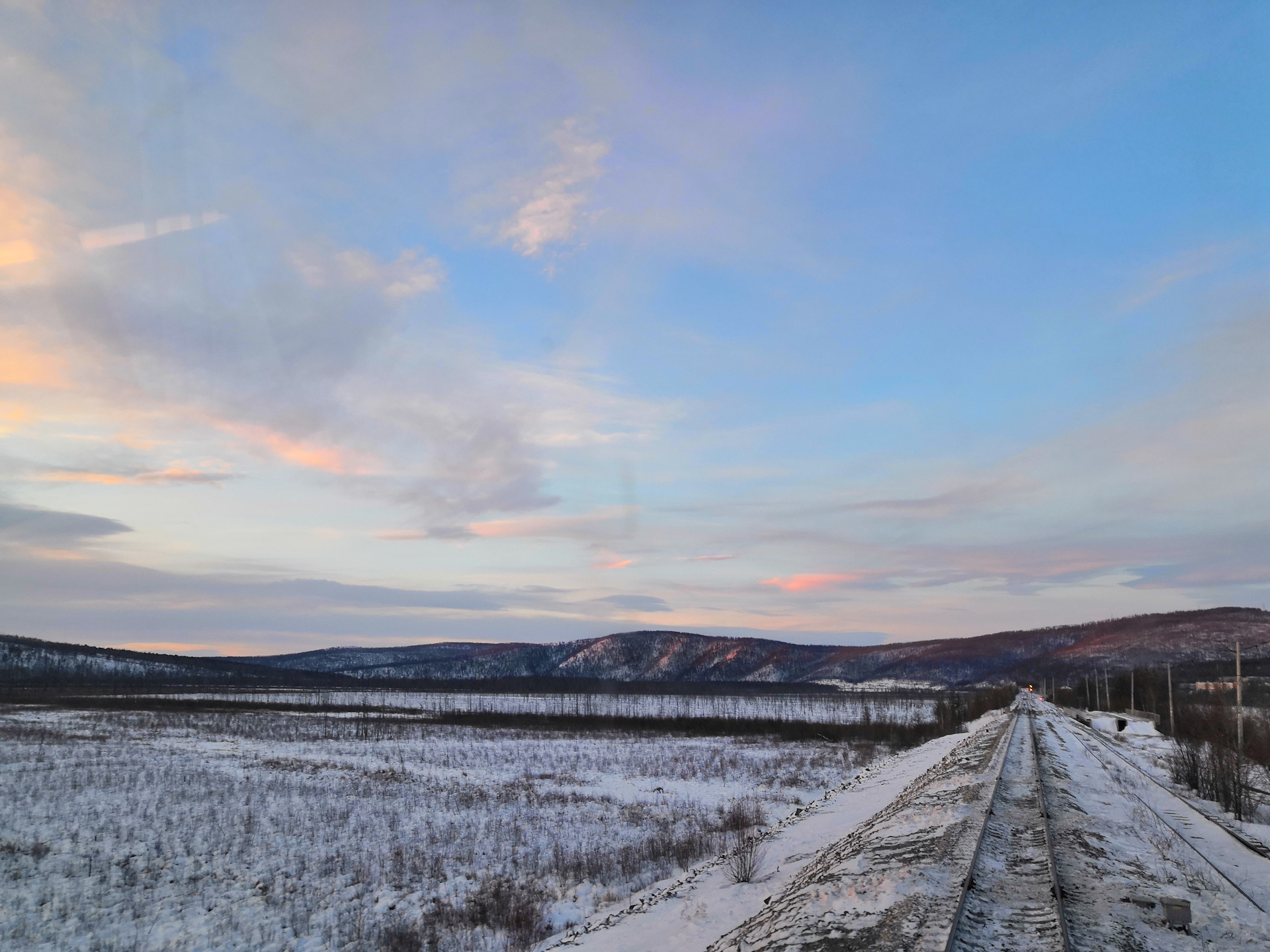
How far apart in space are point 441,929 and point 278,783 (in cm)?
1429

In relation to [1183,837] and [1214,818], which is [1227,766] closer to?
[1214,818]

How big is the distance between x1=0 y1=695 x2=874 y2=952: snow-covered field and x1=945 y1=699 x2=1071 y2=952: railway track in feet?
17.0

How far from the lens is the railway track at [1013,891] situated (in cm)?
653

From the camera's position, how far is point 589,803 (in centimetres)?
2023

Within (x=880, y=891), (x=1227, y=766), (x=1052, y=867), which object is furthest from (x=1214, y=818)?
(x=880, y=891)

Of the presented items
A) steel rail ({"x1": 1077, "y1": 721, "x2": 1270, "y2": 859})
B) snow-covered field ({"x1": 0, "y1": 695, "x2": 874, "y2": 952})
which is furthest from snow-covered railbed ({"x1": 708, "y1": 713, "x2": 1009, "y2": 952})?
steel rail ({"x1": 1077, "y1": 721, "x2": 1270, "y2": 859})

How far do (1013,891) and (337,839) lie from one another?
503 inches

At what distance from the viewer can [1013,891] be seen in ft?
26.5

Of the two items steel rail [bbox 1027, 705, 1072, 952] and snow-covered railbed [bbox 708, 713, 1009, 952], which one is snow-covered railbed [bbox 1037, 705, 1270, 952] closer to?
steel rail [bbox 1027, 705, 1072, 952]

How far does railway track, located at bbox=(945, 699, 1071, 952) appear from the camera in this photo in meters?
6.53

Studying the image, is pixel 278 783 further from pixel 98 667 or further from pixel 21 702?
pixel 98 667

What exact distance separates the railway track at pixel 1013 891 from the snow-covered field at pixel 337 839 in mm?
5192

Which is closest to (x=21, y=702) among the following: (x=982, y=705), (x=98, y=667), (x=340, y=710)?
(x=340, y=710)

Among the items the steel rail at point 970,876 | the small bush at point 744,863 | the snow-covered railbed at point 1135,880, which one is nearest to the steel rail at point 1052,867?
the snow-covered railbed at point 1135,880
